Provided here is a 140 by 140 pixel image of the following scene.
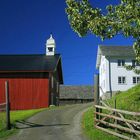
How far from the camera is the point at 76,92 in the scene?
8188cm

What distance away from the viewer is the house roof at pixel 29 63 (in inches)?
1953

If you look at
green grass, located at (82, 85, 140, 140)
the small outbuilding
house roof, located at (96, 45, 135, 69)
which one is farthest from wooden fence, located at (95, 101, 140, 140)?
the small outbuilding

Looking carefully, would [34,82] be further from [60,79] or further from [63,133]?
[63,133]

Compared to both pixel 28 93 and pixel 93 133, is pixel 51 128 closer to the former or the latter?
pixel 93 133

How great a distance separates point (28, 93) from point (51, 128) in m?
23.9

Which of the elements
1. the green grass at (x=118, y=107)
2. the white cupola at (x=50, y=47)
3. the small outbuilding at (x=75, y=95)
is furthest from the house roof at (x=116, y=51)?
the green grass at (x=118, y=107)

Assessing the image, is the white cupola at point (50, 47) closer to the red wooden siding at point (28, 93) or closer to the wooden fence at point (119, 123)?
the red wooden siding at point (28, 93)

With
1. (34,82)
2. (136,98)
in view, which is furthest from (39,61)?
(136,98)

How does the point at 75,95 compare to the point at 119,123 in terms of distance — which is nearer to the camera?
the point at 119,123

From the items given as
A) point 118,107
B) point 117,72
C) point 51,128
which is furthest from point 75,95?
point 51,128

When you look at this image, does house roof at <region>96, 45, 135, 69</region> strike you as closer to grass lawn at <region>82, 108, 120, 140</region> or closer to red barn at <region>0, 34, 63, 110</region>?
red barn at <region>0, 34, 63, 110</region>

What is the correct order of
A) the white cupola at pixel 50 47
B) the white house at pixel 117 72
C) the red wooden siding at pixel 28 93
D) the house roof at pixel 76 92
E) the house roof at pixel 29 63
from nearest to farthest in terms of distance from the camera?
the red wooden siding at pixel 28 93 → the house roof at pixel 29 63 → the white cupola at pixel 50 47 → the white house at pixel 117 72 → the house roof at pixel 76 92

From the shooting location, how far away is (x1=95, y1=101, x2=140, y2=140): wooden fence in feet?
61.9

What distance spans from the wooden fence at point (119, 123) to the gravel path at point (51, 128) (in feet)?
3.96
